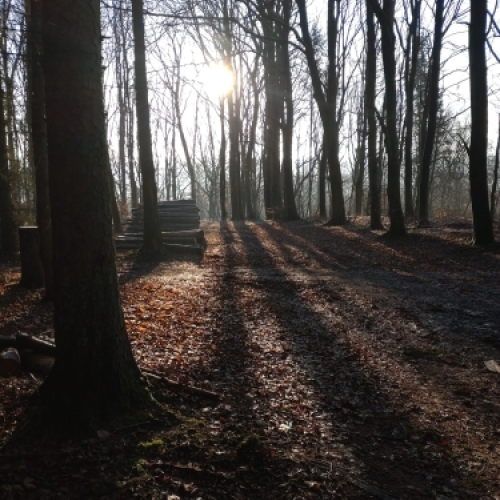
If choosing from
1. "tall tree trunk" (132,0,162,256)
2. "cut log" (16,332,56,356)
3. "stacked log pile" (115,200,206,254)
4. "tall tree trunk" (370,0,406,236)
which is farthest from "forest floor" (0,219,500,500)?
"tall tree trunk" (370,0,406,236)

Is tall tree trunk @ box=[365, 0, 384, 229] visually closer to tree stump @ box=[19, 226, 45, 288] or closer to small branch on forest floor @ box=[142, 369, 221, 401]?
tree stump @ box=[19, 226, 45, 288]

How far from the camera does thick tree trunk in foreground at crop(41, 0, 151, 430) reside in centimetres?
330

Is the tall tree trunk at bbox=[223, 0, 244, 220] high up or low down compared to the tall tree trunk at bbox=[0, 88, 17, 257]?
up

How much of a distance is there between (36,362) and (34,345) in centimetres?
16

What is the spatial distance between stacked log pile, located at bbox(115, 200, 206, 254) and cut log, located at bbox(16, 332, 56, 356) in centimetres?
911

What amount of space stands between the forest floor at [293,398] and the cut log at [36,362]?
0.20 m

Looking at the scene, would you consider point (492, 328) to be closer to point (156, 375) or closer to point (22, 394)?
A: point (156, 375)

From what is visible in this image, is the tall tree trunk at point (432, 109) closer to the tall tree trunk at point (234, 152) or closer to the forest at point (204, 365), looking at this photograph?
the forest at point (204, 365)

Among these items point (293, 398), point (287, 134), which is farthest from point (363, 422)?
point (287, 134)

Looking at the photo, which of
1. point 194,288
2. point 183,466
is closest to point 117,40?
point 194,288

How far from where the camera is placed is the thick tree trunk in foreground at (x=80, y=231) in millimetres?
3303

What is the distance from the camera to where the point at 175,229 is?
18344 millimetres

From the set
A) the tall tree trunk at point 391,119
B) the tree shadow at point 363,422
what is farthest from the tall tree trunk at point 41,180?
the tall tree trunk at point 391,119

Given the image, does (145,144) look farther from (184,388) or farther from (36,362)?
(184,388)
